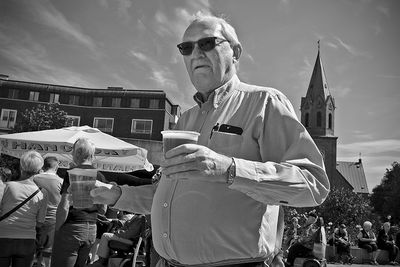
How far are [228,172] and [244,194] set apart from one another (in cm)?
37

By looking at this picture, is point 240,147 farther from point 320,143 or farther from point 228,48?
point 320,143

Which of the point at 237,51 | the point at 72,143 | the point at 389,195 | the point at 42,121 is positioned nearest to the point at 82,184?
the point at 237,51

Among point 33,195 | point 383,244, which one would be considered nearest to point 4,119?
point 383,244

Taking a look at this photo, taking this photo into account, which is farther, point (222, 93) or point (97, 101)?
point (97, 101)

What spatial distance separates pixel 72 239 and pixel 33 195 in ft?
2.56

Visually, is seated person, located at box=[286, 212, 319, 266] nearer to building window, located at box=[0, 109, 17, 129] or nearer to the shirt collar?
the shirt collar

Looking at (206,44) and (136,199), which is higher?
(206,44)

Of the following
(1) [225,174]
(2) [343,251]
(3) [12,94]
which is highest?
(3) [12,94]

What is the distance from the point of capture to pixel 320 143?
8575 centimetres

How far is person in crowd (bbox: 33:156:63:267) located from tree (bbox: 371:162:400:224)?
Answer: 190 feet

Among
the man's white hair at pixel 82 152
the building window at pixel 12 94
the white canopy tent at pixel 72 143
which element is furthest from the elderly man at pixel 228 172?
the building window at pixel 12 94

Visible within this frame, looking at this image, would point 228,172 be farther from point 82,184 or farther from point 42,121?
point 42,121

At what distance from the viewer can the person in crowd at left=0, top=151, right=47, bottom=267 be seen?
4.26 m

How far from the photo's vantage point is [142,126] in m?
51.8
